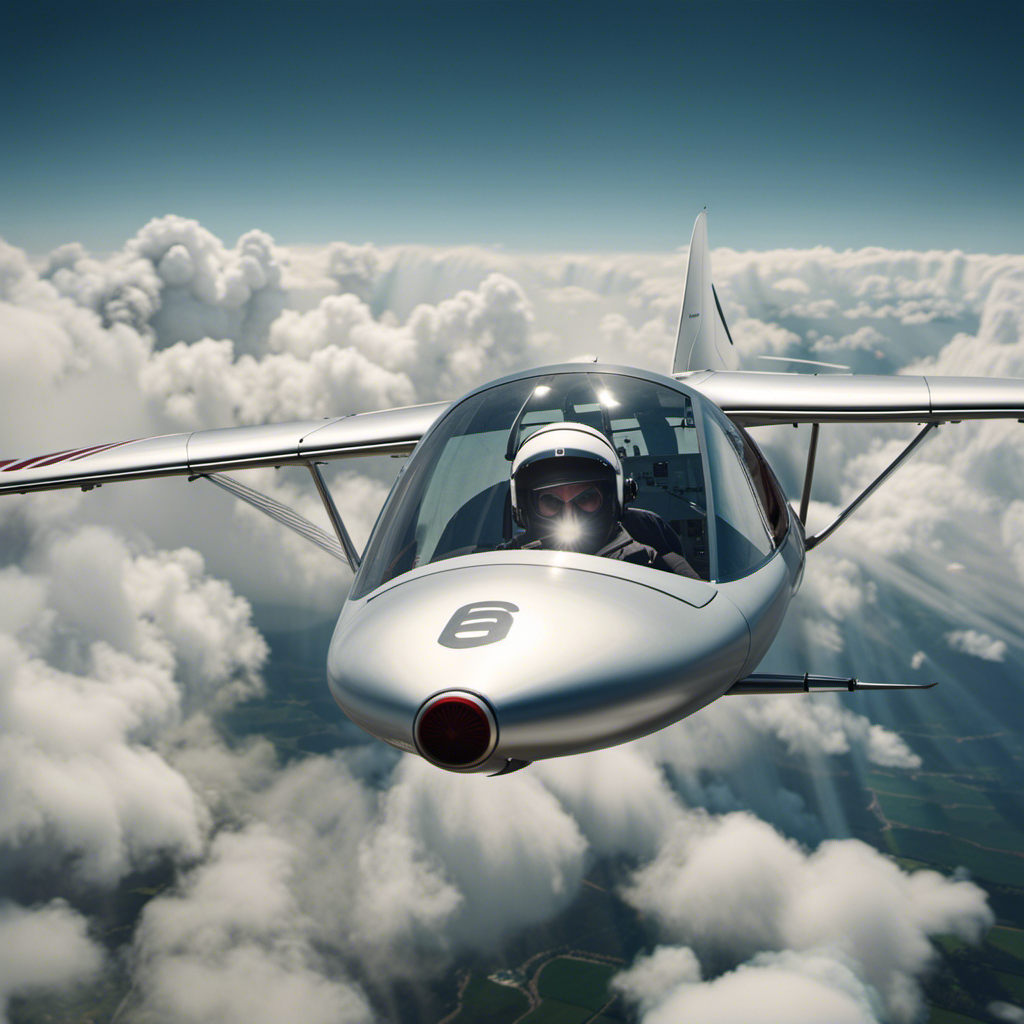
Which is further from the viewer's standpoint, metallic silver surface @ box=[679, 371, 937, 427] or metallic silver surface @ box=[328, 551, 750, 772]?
metallic silver surface @ box=[679, 371, 937, 427]

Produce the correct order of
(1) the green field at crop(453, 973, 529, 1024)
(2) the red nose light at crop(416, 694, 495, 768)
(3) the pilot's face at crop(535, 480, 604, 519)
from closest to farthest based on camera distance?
1. (2) the red nose light at crop(416, 694, 495, 768)
2. (3) the pilot's face at crop(535, 480, 604, 519)
3. (1) the green field at crop(453, 973, 529, 1024)

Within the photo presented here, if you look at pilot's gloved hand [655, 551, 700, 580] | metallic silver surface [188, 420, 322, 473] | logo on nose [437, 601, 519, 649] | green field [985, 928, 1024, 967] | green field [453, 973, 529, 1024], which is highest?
logo on nose [437, 601, 519, 649]

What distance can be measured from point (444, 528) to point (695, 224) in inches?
752

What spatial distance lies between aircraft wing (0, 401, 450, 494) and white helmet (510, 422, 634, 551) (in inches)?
214

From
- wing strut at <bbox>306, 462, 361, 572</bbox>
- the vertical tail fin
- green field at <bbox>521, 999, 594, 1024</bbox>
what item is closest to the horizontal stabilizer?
wing strut at <bbox>306, 462, 361, 572</bbox>

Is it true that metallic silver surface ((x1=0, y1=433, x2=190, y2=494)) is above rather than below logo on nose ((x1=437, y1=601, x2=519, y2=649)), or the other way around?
below

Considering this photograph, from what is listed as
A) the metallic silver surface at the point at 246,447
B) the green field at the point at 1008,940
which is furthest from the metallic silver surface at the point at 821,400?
the green field at the point at 1008,940

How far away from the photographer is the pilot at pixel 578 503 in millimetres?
4262

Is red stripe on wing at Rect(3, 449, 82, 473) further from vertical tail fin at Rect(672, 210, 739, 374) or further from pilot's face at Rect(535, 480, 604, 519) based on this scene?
vertical tail fin at Rect(672, 210, 739, 374)

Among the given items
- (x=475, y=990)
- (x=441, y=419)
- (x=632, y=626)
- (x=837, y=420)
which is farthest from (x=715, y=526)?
(x=475, y=990)

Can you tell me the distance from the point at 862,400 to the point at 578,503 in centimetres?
692

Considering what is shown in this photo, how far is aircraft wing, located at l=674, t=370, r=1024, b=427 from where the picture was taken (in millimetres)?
9438

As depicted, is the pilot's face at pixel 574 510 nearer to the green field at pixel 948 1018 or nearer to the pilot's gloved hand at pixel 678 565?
the pilot's gloved hand at pixel 678 565

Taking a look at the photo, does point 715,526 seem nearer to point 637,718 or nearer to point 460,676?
point 637,718
